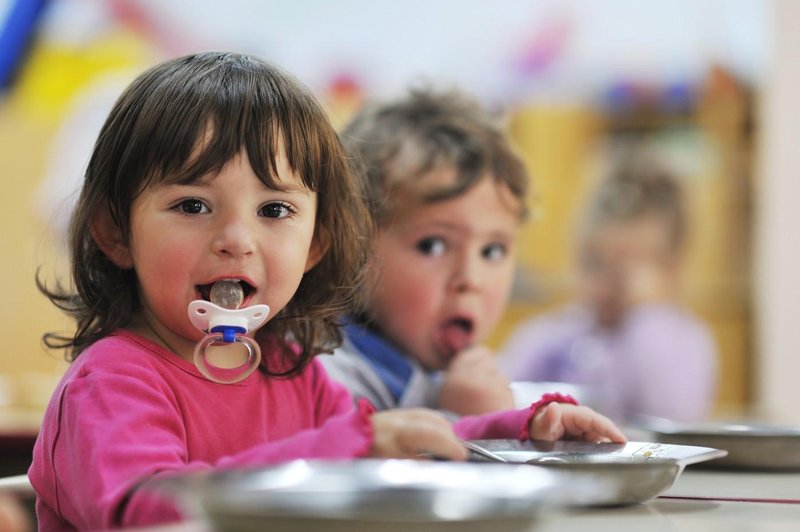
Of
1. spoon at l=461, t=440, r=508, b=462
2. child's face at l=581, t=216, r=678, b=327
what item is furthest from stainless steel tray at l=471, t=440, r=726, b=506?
child's face at l=581, t=216, r=678, b=327

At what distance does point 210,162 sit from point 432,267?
46cm

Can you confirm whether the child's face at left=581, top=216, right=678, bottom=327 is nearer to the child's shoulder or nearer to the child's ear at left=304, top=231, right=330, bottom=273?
the child's ear at left=304, top=231, right=330, bottom=273

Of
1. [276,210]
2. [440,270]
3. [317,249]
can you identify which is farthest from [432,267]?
[276,210]

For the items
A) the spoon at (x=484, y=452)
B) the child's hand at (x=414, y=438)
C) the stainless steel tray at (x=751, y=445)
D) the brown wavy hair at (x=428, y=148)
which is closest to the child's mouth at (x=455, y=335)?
the brown wavy hair at (x=428, y=148)

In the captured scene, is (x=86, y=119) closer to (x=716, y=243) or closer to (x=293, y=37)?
(x=293, y=37)

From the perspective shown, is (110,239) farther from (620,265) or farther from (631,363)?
(620,265)

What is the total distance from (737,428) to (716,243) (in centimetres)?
321

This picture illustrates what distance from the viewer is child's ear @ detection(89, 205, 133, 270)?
79 centimetres

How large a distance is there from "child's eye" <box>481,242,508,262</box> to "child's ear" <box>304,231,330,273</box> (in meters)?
0.32

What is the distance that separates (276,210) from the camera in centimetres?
77

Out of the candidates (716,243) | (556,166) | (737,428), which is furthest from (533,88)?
(737,428)

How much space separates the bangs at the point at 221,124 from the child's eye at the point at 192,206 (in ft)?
0.06

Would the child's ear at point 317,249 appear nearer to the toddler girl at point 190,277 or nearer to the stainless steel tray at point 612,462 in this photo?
the toddler girl at point 190,277

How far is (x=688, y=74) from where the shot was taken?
13.7ft
